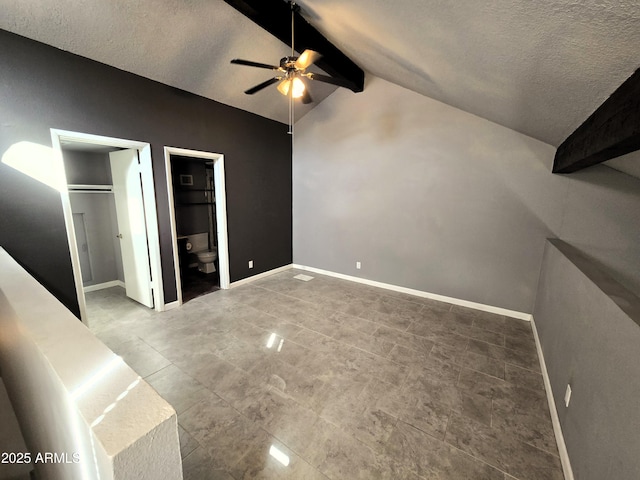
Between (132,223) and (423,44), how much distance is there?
3733mm

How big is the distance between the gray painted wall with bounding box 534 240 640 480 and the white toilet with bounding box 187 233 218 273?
15.3ft

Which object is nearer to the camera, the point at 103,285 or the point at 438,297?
the point at 438,297

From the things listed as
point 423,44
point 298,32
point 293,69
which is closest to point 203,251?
point 293,69

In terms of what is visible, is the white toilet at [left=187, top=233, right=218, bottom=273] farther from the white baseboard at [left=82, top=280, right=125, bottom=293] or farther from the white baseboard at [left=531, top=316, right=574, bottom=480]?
the white baseboard at [left=531, top=316, right=574, bottom=480]

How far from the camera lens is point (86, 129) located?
2.49m

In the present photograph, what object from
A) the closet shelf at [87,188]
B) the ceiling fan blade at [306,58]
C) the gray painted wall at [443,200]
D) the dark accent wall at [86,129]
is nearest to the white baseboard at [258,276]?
the dark accent wall at [86,129]

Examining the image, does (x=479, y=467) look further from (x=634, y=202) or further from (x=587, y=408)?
(x=634, y=202)

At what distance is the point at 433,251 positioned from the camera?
372 cm

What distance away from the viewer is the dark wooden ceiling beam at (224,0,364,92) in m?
2.28

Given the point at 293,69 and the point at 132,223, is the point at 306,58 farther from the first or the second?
the point at 132,223

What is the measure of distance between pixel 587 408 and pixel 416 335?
1.58 m

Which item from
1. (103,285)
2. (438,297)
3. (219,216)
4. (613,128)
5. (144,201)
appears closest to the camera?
(613,128)

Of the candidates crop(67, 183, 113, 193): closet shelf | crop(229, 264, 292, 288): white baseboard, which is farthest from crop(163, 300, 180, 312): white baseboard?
crop(67, 183, 113, 193): closet shelf

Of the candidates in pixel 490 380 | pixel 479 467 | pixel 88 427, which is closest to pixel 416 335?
pixel 490 380
